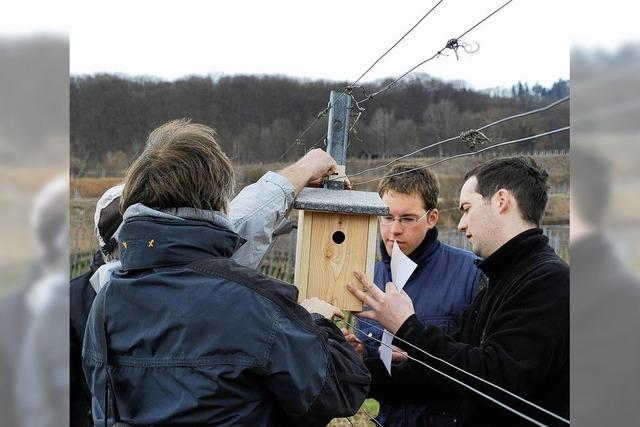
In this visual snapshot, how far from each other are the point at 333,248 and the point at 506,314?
692mm

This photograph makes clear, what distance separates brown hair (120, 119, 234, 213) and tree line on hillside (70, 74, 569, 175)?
9.36 meters

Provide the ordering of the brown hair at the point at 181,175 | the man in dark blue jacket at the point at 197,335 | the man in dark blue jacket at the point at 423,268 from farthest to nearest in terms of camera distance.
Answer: the man in dark blue jacket at the point at 423,268 < the brown hair at the point at 181,175 < the man in dark blue jacket at the point at 197,335

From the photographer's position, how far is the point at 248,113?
17219mm

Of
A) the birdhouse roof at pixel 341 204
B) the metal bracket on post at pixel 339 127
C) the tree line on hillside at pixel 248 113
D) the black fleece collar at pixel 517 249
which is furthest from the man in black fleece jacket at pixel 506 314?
the tree line on hillside at pixel 248 113

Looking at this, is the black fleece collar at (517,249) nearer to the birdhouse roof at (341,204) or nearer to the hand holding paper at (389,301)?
the hand holding paper at (389,301)

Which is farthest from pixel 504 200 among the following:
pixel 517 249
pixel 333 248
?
pixel 333 248

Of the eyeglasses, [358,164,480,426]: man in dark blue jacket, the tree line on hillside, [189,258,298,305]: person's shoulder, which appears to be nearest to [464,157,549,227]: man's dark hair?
[358,164,480,426]: man in dark blue jacket

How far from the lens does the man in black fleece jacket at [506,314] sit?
6.27 ft

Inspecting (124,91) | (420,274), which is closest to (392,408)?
(420,274)

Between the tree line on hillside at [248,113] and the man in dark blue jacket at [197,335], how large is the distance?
951cm

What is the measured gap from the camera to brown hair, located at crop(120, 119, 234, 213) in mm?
1695

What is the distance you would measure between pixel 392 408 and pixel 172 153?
1498 mm

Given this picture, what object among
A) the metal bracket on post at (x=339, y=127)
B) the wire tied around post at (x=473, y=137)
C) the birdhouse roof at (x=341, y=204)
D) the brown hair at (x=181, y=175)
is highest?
the metal bracket on post at (x=339, y=127)

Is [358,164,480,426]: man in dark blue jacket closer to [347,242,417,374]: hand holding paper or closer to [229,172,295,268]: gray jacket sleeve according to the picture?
[347,242,417,374]: hand holding paper
